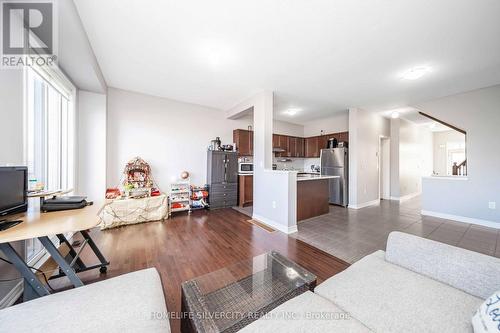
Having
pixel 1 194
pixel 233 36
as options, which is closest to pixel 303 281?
pixel 1 194

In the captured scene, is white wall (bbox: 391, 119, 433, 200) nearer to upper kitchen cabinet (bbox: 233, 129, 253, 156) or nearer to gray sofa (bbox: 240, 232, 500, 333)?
upper kitchen cabinet (bbox: 233, 129, 253, 156)

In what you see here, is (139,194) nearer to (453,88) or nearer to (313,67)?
(313,67)

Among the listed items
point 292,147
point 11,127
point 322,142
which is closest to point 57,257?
point 11,127

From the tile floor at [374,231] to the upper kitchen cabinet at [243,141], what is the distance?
2.55 metres

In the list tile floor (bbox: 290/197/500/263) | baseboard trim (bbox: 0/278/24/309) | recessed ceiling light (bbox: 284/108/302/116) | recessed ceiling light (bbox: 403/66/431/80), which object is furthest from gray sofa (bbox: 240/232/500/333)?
recessed ceiling light (bbox: 284/108/302/116)

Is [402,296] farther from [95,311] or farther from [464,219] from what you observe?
[464,219]

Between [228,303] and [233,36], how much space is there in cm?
271

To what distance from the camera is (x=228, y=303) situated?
50.1 inches

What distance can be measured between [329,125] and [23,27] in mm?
6475

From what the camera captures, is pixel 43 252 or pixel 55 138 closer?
pixel 43 252

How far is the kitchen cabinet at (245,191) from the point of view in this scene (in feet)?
16.1

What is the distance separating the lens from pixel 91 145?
11.3 feet

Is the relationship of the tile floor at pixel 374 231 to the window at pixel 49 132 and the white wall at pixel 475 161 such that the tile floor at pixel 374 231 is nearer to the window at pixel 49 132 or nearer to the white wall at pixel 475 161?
the white wall at pixel 475 161

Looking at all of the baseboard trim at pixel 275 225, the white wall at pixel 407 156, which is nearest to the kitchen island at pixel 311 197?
the baseboard trim at pixel 275 225
